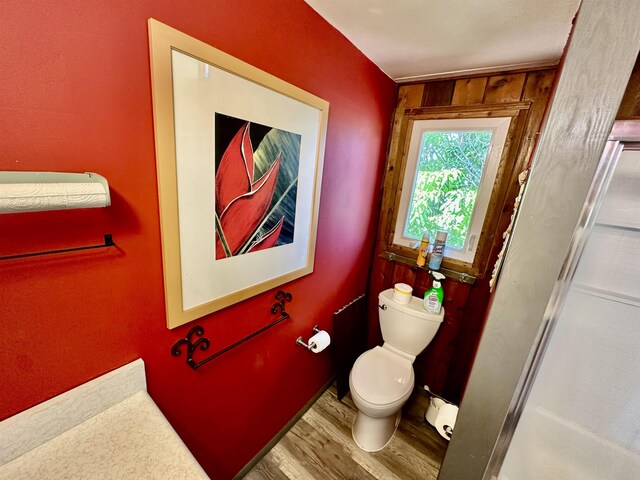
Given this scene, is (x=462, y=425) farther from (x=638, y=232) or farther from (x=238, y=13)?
(x=238, y=13)

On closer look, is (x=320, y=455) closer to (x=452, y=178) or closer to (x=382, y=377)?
(x=382, y=377)

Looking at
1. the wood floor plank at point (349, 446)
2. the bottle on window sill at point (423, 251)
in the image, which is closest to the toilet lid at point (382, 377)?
the wood floor plank at point (349, 446)

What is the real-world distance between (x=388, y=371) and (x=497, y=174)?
1505 millimetres

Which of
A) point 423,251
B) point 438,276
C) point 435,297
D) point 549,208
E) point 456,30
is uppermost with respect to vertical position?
point 456,30

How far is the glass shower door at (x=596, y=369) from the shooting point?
21.0 inches

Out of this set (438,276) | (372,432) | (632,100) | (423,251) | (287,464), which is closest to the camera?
(632,100)

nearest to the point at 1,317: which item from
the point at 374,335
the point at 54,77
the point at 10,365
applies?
the point at 10,365

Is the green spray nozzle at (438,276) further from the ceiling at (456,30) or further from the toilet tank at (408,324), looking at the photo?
the ceiling at (456,30)

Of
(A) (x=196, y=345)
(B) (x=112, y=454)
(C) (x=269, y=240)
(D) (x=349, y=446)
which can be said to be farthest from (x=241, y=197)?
(D) (x=349, y=446)

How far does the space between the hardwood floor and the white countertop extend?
1.06m

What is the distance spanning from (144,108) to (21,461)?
3.21 feet

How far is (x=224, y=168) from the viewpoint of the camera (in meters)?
0.90

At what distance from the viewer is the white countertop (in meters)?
0.62

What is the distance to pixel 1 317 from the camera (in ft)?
1.89
